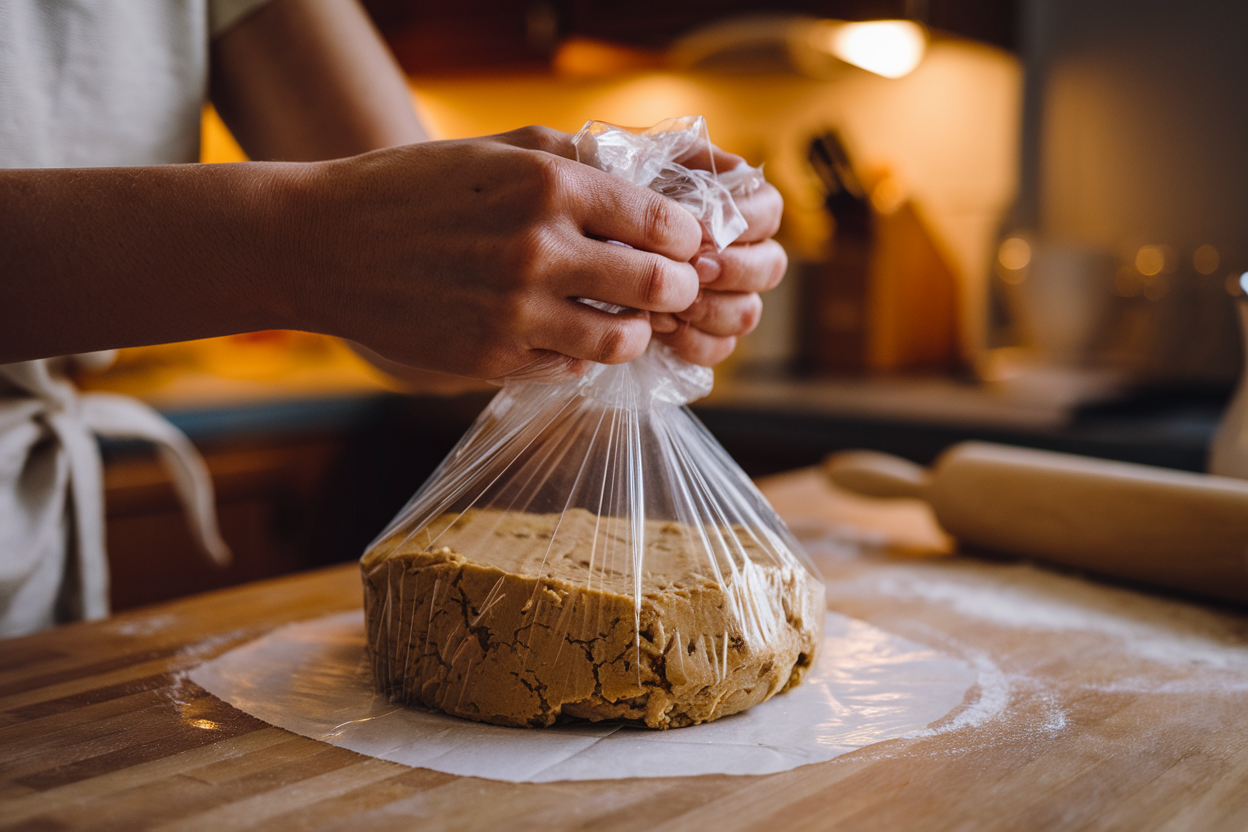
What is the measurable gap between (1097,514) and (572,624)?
1.81ft

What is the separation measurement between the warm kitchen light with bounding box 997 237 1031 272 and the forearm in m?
1.62

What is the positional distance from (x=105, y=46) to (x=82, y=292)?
15.0 inches

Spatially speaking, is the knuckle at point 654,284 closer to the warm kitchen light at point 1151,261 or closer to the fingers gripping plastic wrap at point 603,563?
the fingers gripping plastic wrap at point 603,563

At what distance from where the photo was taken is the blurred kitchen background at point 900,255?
176 cm

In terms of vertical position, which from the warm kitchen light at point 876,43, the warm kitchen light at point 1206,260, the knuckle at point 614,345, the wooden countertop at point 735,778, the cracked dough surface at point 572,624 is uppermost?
the warm kitchen light at point 876,43

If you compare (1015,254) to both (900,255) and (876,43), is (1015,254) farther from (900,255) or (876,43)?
(876,43)

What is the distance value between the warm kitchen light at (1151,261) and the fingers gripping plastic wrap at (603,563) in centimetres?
148

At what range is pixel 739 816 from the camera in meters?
0.44

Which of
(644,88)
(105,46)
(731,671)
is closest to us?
(731,671)

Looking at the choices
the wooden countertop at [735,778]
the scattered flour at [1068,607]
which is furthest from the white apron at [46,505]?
the scattered flour at [1068,607]

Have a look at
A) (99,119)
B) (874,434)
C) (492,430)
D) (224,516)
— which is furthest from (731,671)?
(224,516)

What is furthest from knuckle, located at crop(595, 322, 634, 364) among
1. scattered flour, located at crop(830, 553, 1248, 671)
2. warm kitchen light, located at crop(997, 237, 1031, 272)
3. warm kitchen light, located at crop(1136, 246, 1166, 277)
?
warm kitchen light, located at crop(1136, 246, 1166, 277)

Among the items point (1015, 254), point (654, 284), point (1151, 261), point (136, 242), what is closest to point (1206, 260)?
point (1151, 261)

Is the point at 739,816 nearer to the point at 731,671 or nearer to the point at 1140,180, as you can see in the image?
the point at 731,671
